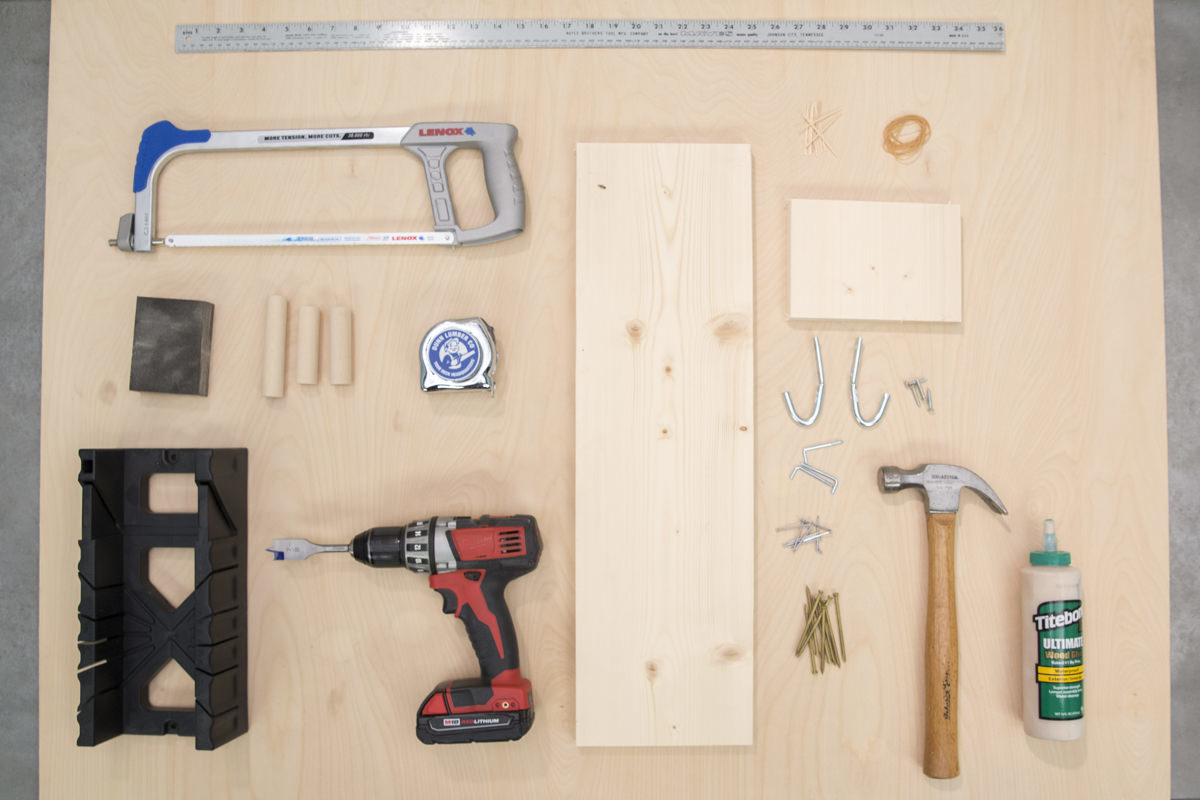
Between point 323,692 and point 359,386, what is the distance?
655mm

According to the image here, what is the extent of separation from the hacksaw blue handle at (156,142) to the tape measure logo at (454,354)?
0.69 metres

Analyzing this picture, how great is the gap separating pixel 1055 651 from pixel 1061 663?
3cm

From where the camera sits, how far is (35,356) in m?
1.66

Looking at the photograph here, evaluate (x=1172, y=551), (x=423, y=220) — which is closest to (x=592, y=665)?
(x=423, y=220)

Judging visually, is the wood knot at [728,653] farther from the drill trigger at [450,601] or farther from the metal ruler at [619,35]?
the metal ruler at [619,35]

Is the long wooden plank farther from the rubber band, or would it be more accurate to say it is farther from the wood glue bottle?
the wood glue bottle

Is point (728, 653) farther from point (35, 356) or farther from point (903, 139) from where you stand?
point (35, 356)

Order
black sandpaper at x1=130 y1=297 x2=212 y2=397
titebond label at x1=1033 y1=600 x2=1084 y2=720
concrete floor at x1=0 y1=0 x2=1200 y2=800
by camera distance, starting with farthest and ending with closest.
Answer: concrete floor at x1=0 y1=0 x2=1200 y2=800 < black sandpaper at x1=130 y1=297 x2=212 y2=397 < titebond label at x1=1033 y1=600 x2=1084 y2=720

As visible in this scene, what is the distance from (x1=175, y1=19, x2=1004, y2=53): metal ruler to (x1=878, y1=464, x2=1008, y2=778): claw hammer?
939 mm

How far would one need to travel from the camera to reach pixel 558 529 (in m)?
1.42

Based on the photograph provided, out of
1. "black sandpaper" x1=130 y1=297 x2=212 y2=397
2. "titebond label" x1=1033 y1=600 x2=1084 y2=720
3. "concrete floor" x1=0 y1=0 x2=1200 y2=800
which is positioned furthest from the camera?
"concrete floor" x1=0 y1=0 x2=1200 y2=800

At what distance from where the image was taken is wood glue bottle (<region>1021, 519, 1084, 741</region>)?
131 centimetres

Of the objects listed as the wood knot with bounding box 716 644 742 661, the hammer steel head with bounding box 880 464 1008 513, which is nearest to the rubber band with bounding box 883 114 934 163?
the hammer steel head with bounding box 880 464 1008 513

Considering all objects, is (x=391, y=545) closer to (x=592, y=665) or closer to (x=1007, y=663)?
(x=592, y=665)
